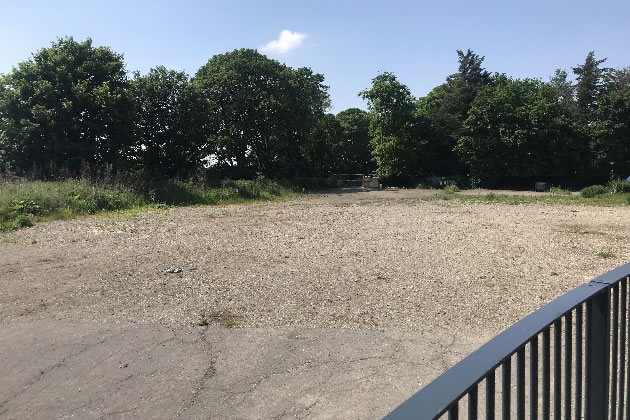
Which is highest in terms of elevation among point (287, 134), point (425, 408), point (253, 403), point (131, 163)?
point (287, 134)

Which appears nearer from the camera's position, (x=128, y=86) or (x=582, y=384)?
(x=582, y=384)

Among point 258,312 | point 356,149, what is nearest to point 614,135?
point 356,149

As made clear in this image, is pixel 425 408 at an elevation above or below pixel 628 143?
below

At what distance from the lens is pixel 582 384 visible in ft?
6.65

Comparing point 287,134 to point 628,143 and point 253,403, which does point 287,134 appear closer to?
point 628,143

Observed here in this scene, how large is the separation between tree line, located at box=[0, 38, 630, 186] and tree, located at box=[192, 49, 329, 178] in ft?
0.31

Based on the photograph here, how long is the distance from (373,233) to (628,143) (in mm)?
38483

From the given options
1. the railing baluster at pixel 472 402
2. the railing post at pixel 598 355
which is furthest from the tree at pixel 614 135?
the railing baluster at pixel 472 402

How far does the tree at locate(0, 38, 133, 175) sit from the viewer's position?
21344 millimetres

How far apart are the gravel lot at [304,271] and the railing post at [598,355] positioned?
9.95 feet

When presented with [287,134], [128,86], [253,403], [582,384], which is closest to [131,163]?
[128,86]

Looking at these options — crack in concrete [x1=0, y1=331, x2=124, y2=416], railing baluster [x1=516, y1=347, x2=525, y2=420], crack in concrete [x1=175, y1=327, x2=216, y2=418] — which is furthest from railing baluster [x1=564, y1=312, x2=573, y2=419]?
crack in concrete [x1=0, y1=331, x2=124, y2=416]

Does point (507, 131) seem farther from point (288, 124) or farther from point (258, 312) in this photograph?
point (258, 312)

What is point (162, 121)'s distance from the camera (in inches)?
1112
